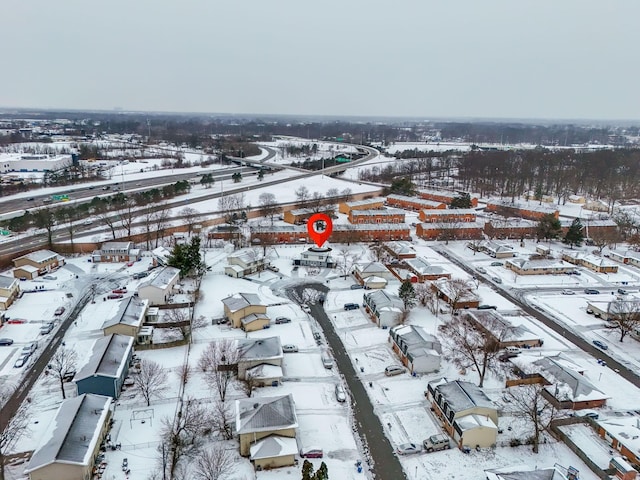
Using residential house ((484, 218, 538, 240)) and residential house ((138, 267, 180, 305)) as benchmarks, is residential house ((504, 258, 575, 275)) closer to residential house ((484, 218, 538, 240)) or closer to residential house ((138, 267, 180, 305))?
residential house ((484, 218, 538, 240))

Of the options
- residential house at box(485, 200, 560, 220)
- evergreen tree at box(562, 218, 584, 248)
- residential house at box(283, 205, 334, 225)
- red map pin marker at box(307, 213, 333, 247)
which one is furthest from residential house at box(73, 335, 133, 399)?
residential house at box(485, 200, 560, 220)

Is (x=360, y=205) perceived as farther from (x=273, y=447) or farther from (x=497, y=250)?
(x=273, y=447)

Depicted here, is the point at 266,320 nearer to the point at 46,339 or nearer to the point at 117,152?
→ the point at 46,339

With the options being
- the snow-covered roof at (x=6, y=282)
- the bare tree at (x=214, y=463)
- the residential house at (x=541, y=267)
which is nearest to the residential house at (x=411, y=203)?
the residential house at (x=541, y=267)

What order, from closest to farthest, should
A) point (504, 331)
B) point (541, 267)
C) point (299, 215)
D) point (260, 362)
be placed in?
point (260, 362) < point (504, 331) < point (541, 267) < point (299, 215)

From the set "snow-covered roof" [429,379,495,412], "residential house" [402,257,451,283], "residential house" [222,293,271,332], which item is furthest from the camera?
"residential house" [402,257,451,283]

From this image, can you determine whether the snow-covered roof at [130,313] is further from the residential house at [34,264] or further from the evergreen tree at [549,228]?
the evergreen tree at [549,228]

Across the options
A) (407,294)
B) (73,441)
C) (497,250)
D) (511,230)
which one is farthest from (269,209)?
(73,441)
